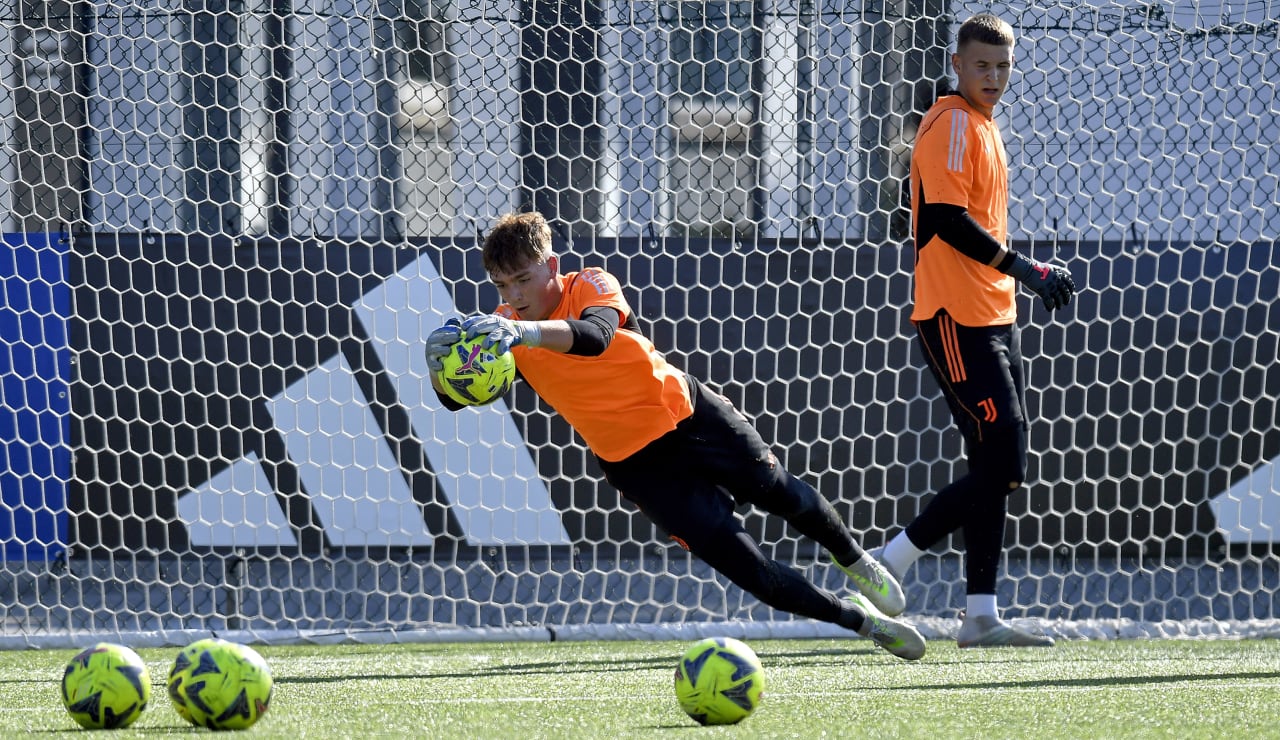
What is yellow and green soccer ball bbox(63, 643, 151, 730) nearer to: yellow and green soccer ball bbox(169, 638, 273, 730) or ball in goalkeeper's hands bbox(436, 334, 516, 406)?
yellow and green soccer ball bbox(169, 638, 273, 730)

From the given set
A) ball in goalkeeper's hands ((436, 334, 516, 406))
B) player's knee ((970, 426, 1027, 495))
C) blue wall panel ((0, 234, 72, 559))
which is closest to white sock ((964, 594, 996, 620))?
player's knee ((970, 426, 1027, 495))

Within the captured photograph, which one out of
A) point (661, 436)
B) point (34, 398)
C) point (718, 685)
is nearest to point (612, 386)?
point (661, 436)

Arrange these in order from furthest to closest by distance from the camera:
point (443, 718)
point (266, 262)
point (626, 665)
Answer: point (266, 262)
point (626, 665)
point (443, 718)

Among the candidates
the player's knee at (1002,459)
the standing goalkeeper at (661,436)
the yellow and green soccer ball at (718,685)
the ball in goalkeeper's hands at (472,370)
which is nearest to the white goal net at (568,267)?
the player's knee at (1002,459)

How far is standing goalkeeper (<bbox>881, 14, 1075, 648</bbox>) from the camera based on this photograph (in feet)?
13.8

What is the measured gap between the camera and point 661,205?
5.78 metres

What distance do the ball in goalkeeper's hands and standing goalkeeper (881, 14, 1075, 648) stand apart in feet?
5.35

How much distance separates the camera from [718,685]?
2.82 m

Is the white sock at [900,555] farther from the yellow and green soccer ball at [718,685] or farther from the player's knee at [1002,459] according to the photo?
the yellow and green soccer ball at [718,685]

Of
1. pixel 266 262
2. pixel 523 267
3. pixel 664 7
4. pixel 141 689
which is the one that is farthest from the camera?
pixel 664 7

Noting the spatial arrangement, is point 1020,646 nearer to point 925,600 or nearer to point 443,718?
point 925,600

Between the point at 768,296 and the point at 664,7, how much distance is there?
124 cm

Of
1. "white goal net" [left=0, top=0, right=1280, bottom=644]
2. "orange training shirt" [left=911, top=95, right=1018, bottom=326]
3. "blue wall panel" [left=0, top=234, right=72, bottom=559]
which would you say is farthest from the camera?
"white goal net" [left=0, top=0, right=1280, bottom=644]

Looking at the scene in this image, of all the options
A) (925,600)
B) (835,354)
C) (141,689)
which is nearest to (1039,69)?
(835,354)
